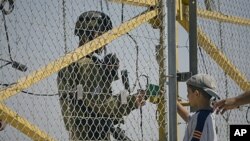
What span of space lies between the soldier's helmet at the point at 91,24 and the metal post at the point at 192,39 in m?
0.58

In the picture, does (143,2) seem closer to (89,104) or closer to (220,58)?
(89,104)

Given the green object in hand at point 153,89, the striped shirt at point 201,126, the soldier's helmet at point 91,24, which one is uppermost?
the soldier's helmet at point 91,24

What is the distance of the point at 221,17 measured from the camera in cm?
453

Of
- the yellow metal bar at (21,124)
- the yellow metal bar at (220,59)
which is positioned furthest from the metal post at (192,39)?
the yellow metal bar at (21,124)

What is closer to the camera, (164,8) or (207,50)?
(164,8)

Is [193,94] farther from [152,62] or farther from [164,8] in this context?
[164,8]

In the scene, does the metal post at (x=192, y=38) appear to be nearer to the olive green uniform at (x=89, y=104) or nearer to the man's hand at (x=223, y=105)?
the man's hand at (x=223, y=105)

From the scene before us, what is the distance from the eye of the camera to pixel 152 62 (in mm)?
3607

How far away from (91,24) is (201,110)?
100 cm

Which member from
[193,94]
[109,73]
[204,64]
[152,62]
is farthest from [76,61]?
[204,64]

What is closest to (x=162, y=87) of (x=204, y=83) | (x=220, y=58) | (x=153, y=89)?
(x=153, y=89)

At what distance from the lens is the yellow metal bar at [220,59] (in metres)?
4.47

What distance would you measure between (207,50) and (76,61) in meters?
1.49

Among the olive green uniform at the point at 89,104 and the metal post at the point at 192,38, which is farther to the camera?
the metal post at the point at 192,38
